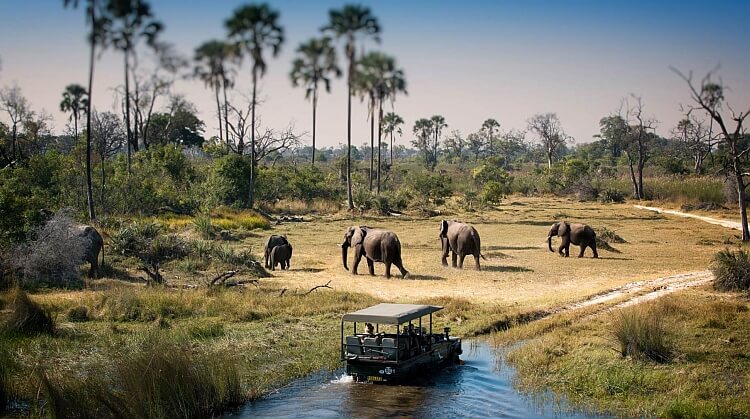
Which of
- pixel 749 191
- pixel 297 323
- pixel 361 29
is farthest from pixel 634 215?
pixel 297 323

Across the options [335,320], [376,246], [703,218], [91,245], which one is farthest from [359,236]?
[703,218]

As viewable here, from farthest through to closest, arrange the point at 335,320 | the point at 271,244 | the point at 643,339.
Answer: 1. the point at 271,244
2. the point at 335,320
3. the point at 643,339

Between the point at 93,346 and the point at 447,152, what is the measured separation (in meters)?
144

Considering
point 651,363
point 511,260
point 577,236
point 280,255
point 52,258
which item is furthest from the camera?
point 577,236

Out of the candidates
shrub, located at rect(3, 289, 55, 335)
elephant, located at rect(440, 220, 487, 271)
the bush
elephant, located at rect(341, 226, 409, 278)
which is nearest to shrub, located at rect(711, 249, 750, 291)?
elephant, located at rect(440, 220, 487, 271)

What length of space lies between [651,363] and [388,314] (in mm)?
5228

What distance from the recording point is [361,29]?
62094 millimetres

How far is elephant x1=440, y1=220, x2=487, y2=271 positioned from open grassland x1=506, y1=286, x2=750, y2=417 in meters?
8.58

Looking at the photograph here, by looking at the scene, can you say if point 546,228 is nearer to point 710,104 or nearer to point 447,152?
point 710,104

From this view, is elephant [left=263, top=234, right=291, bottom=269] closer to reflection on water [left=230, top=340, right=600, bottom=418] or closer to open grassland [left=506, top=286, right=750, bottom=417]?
open grassland [left=506, top=286, right=750, bottom=417]

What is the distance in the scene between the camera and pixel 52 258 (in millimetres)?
A: 22594

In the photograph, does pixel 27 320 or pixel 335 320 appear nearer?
pixel 27 320

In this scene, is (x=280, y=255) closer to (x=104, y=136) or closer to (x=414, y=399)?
(x=414, y=399)

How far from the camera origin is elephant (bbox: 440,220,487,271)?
2811 centimetres
